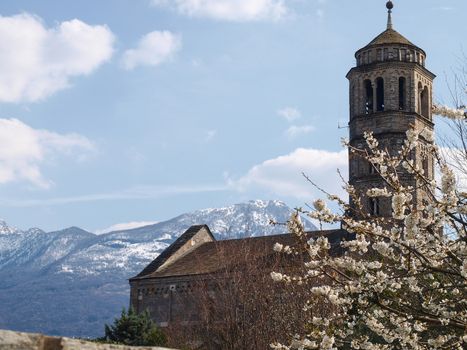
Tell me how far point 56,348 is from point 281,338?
85.5ft

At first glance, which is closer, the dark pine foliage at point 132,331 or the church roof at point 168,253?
the dark pine foliage at point 132,331

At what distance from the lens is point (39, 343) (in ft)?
26.7

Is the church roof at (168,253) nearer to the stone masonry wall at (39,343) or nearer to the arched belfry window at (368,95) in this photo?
the arched belfry window at (368,95)

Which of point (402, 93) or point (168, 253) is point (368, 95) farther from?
point (168, 253)

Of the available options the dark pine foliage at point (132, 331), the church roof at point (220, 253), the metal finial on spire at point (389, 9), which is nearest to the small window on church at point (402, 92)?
the metal finial on spire at point (389, 9)

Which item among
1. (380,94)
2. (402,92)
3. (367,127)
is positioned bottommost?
(367,127)

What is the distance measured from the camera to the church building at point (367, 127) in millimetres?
54281

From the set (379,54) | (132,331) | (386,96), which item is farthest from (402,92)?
(132,331)

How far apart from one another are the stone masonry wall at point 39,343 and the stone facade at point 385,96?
47.3 m

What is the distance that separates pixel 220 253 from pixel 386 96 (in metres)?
15.0

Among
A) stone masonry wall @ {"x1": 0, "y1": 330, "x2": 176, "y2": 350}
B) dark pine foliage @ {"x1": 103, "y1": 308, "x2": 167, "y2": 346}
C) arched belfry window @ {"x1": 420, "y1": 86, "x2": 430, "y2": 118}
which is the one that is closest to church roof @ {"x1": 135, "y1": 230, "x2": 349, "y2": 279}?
dark pine foliage @ {"x1": 103, "y1": 308, "x2": 167, "y2": 346}

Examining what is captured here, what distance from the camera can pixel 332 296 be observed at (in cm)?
1278

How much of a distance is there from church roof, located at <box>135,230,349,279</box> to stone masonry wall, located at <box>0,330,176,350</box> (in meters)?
37.8

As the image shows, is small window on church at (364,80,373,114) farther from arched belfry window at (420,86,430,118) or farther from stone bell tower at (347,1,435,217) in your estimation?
arched belfry window at (420,86,430,118)
